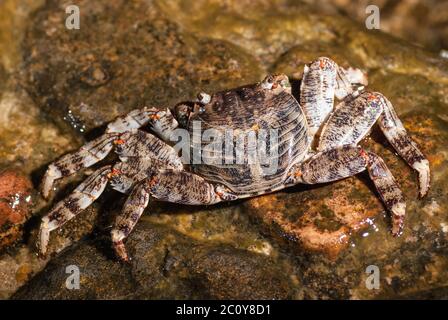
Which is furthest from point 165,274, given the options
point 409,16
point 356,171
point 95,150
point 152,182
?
point 409,16

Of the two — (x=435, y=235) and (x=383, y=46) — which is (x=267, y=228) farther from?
(x=383, y=46)

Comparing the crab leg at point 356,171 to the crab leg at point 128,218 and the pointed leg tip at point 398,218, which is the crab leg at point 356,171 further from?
the crab leg at point 128,218

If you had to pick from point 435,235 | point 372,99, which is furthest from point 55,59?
point 435,235

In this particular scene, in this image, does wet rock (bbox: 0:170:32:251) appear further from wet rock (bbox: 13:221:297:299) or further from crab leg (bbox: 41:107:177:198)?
wet rock (bbox: 13:221:297:299)

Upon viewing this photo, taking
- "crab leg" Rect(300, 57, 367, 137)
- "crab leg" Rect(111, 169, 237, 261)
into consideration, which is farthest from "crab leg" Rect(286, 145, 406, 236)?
"crab leg" Rect(111, 169, 237, 261)

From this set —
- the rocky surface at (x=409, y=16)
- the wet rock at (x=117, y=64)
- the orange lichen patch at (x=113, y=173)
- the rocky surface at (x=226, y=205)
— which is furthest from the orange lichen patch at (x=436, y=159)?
the orange lichen patch at (x=113, y=173)

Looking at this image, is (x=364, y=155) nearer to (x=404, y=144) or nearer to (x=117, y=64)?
(x=404, y=144)
